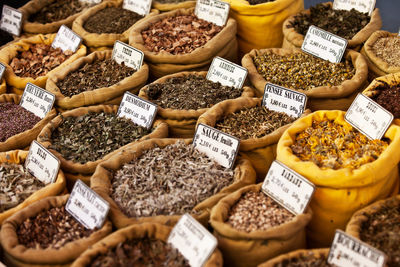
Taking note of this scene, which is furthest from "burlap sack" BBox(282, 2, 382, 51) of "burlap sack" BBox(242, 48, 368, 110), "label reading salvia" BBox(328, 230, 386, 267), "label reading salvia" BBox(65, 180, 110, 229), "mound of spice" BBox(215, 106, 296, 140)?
"label reading salvia" BBox(65, 180, 110, 229)

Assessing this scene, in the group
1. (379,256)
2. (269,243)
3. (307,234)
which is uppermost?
(379,256)

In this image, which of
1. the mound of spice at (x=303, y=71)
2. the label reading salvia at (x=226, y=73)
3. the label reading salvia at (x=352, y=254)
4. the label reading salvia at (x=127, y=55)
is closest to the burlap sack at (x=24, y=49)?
the label reading salvia at (x=127, y=55)

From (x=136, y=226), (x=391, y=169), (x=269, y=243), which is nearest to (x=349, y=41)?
(x=391, y=169)

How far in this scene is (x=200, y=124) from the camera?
8.05 ft

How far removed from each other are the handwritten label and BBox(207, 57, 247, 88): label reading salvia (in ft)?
2.60

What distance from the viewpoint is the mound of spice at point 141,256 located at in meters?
1.83

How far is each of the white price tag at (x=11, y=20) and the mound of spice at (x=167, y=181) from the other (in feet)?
6.63

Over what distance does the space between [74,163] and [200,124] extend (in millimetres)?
671

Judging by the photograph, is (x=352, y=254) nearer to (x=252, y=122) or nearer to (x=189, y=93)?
(x=252, y=122)

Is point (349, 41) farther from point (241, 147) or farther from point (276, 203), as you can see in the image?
point (276, 203)

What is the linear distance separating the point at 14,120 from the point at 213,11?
158 cm

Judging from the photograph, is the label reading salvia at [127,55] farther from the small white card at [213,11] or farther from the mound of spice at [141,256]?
the mound of spice at [141,256]

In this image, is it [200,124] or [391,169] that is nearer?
[391,169]

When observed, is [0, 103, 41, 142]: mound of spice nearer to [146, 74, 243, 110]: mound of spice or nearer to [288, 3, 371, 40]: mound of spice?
[146, 74, 243, 110]: mound of spice
